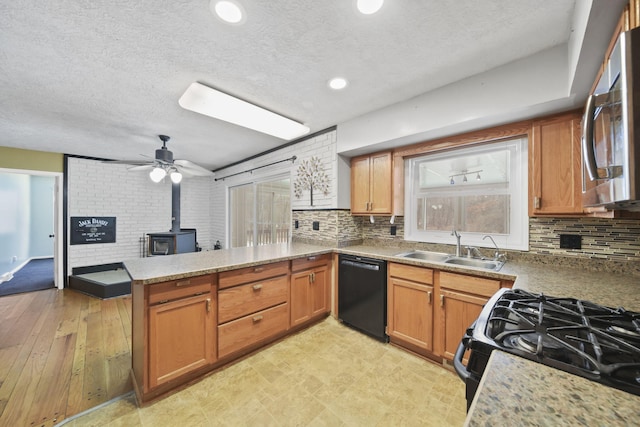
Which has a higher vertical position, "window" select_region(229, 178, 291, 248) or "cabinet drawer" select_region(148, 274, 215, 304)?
"window" select_region(229, 178, 291, 248)

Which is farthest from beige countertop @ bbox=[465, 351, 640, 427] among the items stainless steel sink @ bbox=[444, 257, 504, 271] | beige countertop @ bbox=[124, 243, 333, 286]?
beige countertop @ bbox=[124, 243, 333, 286]

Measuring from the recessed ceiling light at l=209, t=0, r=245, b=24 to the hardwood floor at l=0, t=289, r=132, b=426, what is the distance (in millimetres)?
2629

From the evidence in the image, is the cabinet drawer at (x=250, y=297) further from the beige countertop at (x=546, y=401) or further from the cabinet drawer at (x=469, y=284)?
the beige countertop at (x=546, y=401)

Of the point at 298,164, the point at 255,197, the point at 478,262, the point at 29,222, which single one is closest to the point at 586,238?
the point at 478,262

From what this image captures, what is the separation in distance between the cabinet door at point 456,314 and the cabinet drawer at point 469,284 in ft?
0.15

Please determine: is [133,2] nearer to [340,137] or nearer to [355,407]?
[340,137]

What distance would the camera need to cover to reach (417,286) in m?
2.14

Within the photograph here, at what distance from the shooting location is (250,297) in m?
2.14

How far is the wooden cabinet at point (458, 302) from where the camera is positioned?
1783 mm

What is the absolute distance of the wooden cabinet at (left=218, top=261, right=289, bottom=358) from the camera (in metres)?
1.97

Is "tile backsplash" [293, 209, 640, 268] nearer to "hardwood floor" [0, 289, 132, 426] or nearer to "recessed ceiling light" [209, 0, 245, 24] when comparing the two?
"recessed ceiling light" [209, 0, 245, 24]

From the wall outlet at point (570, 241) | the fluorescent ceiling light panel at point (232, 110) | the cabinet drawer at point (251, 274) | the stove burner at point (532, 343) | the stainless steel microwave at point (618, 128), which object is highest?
the fluorescent ceiling light panel at point (232, 110)

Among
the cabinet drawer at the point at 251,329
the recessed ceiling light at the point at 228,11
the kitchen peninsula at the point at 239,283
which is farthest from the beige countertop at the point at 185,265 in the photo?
the recessed ceiling light at the point at 228,11

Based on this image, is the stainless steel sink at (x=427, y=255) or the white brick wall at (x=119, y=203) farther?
the white brick wall at (x=119, y=203)
